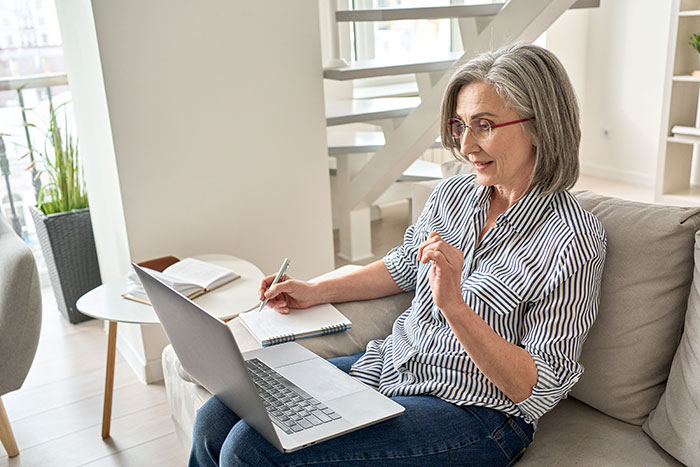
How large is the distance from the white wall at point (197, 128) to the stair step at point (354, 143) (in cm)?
57

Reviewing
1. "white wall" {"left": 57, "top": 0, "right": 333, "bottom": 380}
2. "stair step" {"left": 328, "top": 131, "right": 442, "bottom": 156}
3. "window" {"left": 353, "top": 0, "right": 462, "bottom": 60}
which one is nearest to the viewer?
"white wall" {"left": 57, "top": 0, "right": 333, "bottom": 380}

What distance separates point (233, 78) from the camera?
2.32 m

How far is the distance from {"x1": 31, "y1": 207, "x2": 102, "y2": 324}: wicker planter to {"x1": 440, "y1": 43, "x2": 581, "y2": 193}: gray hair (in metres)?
1.94

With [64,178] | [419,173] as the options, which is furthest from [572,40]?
[64,178]

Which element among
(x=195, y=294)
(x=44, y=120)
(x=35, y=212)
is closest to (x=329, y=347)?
(x=195, y=294)

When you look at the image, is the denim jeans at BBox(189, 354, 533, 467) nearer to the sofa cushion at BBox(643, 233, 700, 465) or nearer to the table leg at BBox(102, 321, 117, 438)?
the sofa cushion at BBox(643, 233, 700, 465)

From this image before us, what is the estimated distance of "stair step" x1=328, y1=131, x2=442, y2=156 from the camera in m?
3.16

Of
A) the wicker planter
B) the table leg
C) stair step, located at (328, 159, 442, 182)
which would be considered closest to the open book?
the table leg

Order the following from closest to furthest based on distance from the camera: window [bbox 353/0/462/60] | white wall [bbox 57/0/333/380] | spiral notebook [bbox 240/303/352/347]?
1. spiral notebook [bbox 240/303/352/347]
2. white wall [bbox 57/0/333/380]
3. window [bbox 353/0/462/60]

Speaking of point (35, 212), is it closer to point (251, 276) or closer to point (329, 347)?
point (251, 276)

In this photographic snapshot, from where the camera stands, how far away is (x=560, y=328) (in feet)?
3.94

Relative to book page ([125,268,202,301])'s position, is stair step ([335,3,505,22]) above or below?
above

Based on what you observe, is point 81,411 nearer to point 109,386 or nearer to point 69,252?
point 109,386

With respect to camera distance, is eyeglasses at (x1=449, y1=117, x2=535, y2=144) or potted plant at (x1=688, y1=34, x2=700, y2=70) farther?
potted plant at (x1=688, y1=34, x2=700, y2=70)
